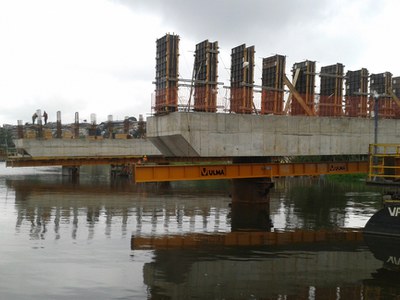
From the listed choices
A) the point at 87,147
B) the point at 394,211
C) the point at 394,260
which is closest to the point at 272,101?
the point at 394,211

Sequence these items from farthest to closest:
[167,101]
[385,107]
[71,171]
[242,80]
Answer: [71,171] < [385,107] < [242,80] < [167,101]

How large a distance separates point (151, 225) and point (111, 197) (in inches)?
413

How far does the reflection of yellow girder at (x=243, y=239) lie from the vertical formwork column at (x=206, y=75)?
6.36 m

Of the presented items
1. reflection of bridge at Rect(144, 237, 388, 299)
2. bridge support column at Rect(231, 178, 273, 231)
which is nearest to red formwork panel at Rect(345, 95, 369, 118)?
bridge support column at Rect(231, 178, 273, 231)

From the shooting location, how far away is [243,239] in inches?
603

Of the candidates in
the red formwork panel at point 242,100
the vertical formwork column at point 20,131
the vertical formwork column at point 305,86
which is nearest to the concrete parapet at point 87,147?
the vertical formwork column at point 20,131

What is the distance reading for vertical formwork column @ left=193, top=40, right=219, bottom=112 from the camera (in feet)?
66.1

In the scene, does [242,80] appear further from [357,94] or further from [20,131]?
[20,131]

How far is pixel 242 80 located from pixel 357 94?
8.95m

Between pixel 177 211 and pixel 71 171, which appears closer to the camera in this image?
pixel 177 211

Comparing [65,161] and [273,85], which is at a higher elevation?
[273,85]

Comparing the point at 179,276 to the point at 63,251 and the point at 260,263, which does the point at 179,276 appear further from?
the point at 63,251

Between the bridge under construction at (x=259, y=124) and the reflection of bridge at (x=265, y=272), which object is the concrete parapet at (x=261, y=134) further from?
the reflection of bridge at (x=265, y=272)

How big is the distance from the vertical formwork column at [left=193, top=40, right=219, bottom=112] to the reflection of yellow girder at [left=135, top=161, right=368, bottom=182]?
2.83 meters
